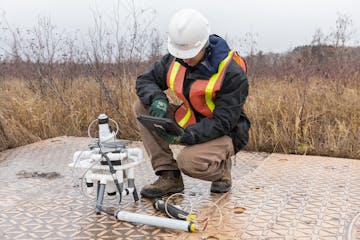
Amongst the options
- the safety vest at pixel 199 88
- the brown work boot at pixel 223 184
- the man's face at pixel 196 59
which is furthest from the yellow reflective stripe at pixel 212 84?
the brown work boot at pixel 223 184

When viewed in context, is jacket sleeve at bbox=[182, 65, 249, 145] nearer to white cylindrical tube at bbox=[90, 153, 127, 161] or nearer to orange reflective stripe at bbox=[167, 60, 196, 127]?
orange reflective stripe at bbox=[167, 60, 196, 127]

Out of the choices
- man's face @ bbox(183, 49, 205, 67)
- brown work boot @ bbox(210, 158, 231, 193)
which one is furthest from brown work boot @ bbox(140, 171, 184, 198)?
man's face @ bbox(183, 49, 205, 67)

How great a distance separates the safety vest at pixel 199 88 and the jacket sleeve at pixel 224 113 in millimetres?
54

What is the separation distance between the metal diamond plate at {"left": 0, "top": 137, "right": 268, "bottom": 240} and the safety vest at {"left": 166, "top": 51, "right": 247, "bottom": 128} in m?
0.51

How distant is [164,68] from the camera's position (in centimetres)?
285

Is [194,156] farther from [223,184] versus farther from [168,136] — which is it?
[223,184]

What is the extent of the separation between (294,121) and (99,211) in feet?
7.30

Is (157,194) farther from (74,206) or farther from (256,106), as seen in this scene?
(256,106)

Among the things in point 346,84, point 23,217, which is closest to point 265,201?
point 23,217

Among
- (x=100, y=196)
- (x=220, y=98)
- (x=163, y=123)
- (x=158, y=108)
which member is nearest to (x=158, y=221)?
(x=100, y=196)

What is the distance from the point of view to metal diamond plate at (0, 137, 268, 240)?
7.41ft

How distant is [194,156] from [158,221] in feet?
1.50

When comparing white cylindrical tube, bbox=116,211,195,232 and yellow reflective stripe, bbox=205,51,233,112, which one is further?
yellow reflective stripe, bbox=205,51,233,112

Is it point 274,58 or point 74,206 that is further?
point 274,58
